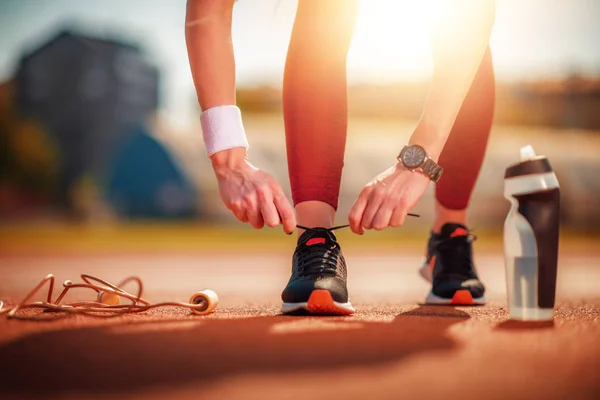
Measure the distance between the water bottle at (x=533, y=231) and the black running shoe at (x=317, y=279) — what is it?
1.44 feet

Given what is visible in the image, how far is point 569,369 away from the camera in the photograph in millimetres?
910

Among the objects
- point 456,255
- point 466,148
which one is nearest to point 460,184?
point 466,148

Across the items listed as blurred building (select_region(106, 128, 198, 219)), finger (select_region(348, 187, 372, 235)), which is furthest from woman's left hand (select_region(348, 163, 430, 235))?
blurred building (select_region(106, 128, 198, 219))

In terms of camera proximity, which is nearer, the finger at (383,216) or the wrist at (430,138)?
the finger at (383,216)

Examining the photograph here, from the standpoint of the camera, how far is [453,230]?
2145mm

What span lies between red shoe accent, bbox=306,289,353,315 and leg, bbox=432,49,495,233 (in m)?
0.79

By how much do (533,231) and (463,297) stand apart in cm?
75

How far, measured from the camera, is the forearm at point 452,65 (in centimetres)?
154

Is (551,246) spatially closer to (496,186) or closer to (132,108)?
(496,186)

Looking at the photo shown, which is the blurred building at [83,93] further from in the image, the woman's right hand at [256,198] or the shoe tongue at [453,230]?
the woman's right hand at [256,198]

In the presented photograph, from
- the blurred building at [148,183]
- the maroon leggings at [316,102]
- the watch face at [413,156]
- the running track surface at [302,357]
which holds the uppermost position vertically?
the blurred building at [148,183]

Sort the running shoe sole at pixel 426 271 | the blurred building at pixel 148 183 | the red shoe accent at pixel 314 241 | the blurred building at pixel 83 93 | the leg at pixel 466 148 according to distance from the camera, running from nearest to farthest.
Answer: the red shoe accent at pixel 314 241 → the leg at pixel 466 148 → the running shoe sole at pixel 426 271 → the blurred building at pixel 148 183 → the blurred building at pixel 83 93

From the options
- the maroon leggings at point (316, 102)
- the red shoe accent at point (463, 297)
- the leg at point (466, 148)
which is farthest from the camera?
the leg at point (466, 148)

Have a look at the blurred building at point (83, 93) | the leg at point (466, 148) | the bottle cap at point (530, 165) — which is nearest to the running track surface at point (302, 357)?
the bottle cap at point (530, 165)
